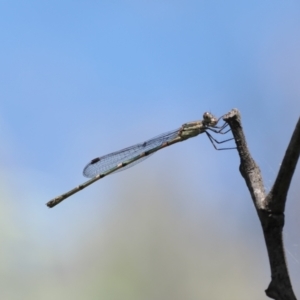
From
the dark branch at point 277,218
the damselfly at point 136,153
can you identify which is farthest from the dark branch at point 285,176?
the damselfly at point 136,153

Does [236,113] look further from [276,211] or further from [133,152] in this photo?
[133,152]

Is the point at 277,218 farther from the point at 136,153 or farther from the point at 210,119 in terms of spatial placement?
the point at 136,153

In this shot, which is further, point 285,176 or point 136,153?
point 136,153

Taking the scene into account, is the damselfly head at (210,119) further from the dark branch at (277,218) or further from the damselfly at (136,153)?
the dark branch at (277,218)

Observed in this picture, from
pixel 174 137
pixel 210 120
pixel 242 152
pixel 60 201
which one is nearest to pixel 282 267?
pixel 242 152

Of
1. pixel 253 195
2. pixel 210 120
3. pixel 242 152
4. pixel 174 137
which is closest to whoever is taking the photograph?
pixel 253 195

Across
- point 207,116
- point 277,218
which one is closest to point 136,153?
point 207,116

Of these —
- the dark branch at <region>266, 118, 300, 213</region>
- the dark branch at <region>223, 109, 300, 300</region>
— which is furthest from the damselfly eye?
the dark branch at <region>266, 118, 300, 213</region>

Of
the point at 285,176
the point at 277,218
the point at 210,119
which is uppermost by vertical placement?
the point at 210,119

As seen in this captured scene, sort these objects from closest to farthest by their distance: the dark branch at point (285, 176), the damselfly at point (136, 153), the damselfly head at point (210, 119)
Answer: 1. the dark branch at point (285, 176)
2. the damselfly head at point (210, 119)
3. the damselfly at point (136, 153)
